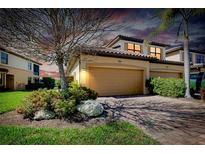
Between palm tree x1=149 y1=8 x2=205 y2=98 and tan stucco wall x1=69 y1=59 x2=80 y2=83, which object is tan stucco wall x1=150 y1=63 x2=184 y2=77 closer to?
palm tree x1=149 y1=8 x2=205 y2=98

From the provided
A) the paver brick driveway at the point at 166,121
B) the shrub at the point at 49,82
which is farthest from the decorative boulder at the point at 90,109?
the shrub at the point at 49,82

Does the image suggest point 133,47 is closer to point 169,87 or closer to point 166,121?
point 169,87

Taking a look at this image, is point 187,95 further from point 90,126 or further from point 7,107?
point 7,107

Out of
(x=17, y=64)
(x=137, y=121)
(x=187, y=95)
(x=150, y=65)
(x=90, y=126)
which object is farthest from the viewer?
(x=150, y=65)

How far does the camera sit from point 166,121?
532 centimetres

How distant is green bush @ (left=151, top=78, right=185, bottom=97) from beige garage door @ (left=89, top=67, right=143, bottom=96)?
1641 mm

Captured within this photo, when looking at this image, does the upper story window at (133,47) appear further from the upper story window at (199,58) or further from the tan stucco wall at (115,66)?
the upper story window at (199,58)

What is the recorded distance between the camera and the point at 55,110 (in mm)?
5004

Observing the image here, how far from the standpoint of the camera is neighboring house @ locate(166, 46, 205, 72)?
13.2m

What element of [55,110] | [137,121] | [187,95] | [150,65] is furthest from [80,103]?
[150,65]

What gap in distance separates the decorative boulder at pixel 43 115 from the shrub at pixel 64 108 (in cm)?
18

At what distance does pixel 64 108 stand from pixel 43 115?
614 mm
